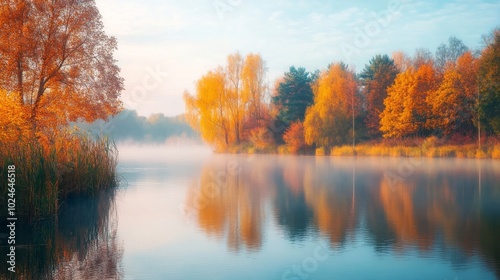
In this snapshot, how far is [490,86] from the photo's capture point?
1563 inches

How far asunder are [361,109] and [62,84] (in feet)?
127

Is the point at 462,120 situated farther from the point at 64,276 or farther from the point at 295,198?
the point at 64,276

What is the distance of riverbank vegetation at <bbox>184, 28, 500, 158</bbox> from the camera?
136 feet

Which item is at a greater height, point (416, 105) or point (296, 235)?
point (416, 105)

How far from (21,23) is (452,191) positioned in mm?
16227

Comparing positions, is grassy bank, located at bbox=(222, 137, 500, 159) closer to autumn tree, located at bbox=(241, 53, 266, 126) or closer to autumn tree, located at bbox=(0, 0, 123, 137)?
autumn tree, located at bbox=(241, 53, 266, 126)

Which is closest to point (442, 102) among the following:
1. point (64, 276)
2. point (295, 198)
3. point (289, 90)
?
point (289, 90)

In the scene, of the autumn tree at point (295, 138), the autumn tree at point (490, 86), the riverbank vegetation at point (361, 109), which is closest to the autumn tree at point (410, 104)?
the riverbank vegetation at point (361, 109)

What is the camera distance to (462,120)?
44.0 m

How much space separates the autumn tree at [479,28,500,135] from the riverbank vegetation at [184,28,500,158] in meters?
0.08

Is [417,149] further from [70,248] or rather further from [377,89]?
[70,248]

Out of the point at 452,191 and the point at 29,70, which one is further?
the point at 29,70

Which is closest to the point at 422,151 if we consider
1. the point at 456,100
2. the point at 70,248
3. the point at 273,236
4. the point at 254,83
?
the point at 456,100

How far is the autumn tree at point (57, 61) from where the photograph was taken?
59.0ft
